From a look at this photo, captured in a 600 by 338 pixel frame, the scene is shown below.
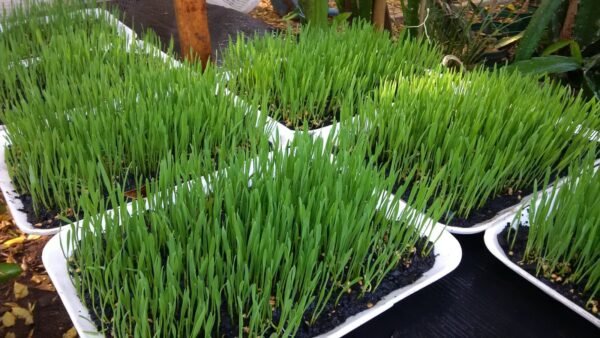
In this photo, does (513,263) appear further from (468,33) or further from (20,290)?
(468,33)

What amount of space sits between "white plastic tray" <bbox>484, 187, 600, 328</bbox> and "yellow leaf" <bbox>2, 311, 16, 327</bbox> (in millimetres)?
636

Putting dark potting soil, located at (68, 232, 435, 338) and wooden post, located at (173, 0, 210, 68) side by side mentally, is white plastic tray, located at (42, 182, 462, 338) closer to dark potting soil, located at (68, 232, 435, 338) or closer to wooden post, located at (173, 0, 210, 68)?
dark potting soil, located at (68, 232, 435, 338)

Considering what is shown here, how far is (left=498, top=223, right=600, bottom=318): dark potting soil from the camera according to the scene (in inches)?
22.0

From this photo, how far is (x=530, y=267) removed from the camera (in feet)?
1.94

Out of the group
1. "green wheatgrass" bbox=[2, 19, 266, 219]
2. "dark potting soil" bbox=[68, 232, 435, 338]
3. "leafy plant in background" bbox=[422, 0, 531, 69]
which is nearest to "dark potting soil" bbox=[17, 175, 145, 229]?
"green wheatgrass" bbox=[2, 19, 266, 219]

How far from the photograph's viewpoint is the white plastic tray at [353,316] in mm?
492

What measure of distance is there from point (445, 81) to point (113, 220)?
0.56m

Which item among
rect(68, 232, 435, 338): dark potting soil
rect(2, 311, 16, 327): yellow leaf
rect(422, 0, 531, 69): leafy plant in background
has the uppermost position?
rect(422, 0, 531, 69): leafy plant in background

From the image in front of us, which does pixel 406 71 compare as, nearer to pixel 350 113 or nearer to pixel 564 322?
pixel 350 113

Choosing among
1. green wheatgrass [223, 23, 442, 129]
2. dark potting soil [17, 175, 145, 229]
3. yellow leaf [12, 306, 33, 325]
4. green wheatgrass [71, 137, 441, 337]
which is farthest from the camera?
green wheatgrass [223, 23, 442, 129]

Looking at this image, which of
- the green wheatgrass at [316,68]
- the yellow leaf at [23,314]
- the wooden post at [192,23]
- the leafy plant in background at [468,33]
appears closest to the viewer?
the yellow leaf at [23,314]

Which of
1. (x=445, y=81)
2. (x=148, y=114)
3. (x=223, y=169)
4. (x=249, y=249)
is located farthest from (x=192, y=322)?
(x=445, y=81)

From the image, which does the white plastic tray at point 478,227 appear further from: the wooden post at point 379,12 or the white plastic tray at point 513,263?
the wooden post at point 379,12

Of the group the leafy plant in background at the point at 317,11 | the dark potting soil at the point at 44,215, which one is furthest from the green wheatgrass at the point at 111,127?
the leafy plant in background at the point at 317,11
